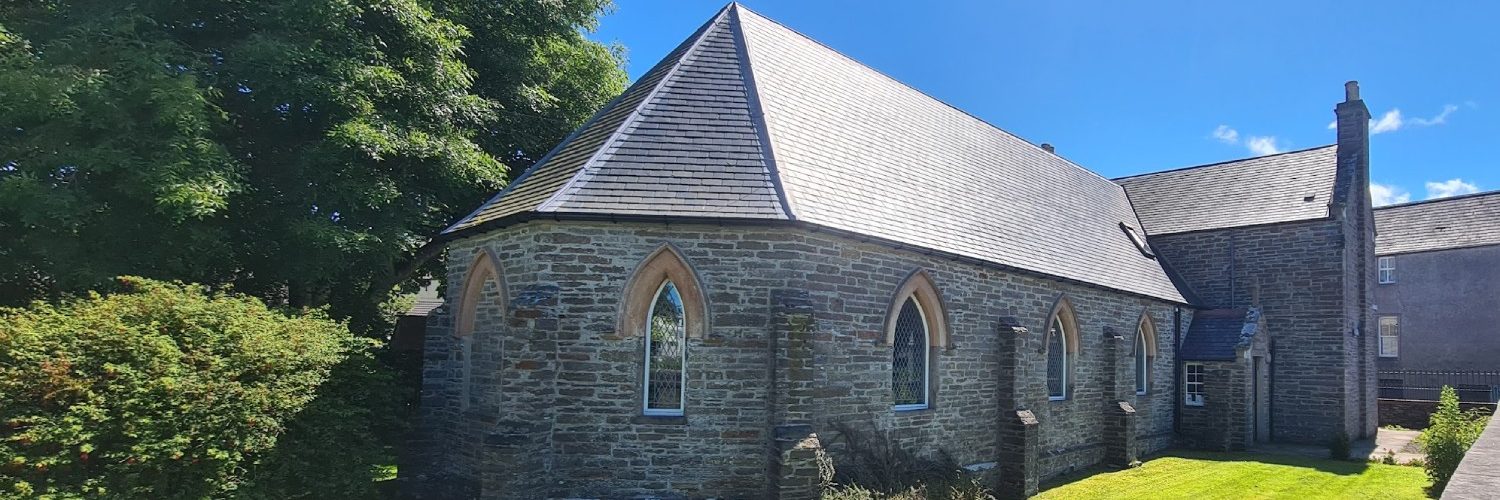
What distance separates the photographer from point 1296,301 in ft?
73.4

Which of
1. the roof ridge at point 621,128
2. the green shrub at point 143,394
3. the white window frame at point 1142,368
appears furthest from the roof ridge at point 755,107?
the white window frame at point 1142,368

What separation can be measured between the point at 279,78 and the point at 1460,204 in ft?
131

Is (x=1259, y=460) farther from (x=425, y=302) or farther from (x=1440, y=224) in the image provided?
(x=425, y=302)

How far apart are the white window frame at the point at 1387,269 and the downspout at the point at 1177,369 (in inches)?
662

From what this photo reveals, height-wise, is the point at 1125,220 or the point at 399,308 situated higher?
the point at 1125,220

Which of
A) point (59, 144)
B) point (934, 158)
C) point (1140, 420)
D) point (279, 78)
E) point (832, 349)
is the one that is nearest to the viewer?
point (59, 144)

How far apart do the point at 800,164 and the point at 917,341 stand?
344cm

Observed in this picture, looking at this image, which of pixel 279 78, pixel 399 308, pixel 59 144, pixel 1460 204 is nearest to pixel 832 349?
pixel 279 78

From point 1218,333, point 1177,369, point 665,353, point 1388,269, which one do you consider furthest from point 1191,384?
point 1388,269

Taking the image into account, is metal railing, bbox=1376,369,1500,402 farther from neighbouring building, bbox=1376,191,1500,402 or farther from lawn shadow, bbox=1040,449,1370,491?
lawn shadow, bbox=1040,449,1370,491

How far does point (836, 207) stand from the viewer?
12.2m

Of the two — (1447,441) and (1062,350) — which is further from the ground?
(1062,350)

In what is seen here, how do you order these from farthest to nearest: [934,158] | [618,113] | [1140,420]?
[1140,420] → [934,158] → [618,113]

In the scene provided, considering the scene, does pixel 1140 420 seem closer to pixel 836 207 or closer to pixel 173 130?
pixel 836 207
